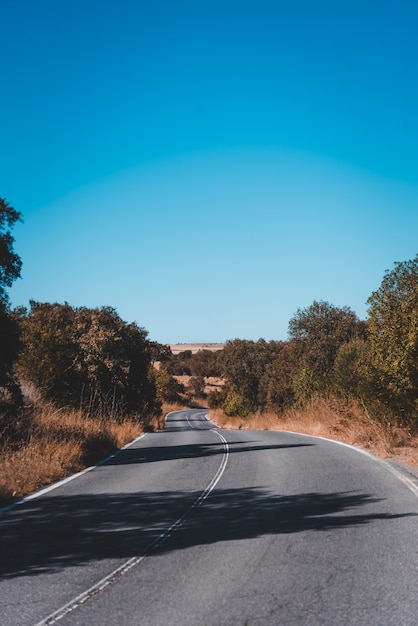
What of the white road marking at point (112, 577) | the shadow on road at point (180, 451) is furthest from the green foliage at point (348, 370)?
the white road marking at point (112, 577)

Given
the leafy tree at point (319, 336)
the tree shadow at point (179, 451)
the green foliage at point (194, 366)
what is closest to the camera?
the tree shadow at point (179, 451)

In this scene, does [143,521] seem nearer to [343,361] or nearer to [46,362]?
[46,362]

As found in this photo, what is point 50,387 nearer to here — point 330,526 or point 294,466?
point 294,466

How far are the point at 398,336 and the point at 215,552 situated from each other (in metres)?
12.2

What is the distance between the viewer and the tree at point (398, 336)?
53.0 feet

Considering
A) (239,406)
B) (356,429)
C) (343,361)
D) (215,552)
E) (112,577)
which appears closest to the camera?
(112,577)

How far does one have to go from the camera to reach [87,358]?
1030 inches

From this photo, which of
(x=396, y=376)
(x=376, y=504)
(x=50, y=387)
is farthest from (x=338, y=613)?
(x=50, y=387)

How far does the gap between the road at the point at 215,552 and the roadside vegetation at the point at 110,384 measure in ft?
8.71

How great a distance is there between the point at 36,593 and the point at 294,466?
829cm

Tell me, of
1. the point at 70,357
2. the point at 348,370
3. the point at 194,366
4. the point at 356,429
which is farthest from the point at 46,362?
the point at 194,366

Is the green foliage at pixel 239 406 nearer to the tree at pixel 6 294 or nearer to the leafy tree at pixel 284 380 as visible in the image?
the leafy tree at pixel 284 380

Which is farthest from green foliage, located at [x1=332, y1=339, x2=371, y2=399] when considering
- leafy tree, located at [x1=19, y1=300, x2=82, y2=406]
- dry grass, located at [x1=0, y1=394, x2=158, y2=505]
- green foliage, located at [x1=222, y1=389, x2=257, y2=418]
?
green foliage, located at [x1=222, y1=389, x2=257, y2=418]

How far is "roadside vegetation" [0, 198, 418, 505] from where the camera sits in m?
13.5
